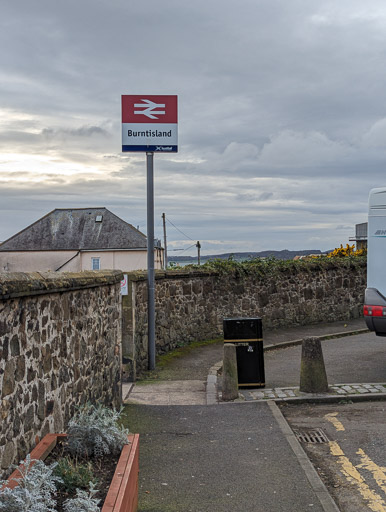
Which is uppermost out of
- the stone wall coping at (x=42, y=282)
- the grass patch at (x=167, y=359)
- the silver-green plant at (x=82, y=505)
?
the stone wall coping at (x=42, y=282)

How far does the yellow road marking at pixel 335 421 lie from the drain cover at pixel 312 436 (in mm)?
240

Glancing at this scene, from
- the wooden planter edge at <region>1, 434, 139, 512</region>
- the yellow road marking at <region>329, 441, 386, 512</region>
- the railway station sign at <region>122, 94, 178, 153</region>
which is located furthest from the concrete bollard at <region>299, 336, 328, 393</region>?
the railway station sign at <region>122, 94, 178, 153</region>

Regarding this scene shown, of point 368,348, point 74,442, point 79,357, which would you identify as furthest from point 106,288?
point 368,348

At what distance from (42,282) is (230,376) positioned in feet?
15.9

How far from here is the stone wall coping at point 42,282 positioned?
4.51 metres

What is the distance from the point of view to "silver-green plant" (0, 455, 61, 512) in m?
3.51

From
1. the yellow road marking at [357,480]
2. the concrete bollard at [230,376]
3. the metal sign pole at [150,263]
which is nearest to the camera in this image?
the yellow road marking at [357,480]

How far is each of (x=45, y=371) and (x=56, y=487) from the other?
4.86 feet

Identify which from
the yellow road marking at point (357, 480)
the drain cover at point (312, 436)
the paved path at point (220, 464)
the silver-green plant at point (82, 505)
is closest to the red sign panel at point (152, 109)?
the paved path at point (220, 464)

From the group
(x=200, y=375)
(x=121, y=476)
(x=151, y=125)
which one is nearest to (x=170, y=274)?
(x=200, y=375)

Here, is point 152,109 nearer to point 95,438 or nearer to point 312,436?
point 312,436

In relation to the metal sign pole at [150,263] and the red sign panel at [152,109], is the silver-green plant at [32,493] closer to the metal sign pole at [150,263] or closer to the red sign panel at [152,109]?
the metal sign pole at [150,263]

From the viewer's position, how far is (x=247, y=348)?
10.3 m

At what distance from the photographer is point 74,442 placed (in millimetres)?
4996
